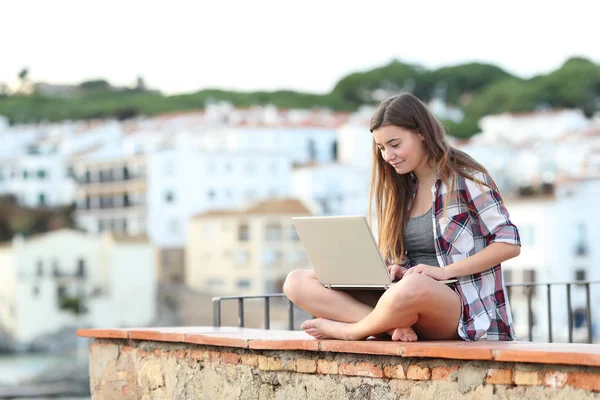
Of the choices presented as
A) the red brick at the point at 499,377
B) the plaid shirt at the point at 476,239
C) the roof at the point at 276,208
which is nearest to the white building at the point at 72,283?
the roof at the point at 276,208

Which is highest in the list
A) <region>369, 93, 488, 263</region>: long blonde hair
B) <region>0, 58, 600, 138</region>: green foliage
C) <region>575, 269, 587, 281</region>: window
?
<region>0, 58, 600, 138</region>: green foliage

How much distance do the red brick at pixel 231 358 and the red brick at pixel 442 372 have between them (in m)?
1.23

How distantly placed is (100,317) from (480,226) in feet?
196

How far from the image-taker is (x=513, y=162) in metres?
69.2

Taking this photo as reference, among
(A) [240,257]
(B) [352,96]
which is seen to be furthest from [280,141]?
(B) [352,96]

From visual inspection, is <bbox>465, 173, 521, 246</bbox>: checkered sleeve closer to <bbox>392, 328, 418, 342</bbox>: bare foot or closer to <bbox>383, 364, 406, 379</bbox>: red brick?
<bbox>392, 328, 418, 342</bbox>: bare foot

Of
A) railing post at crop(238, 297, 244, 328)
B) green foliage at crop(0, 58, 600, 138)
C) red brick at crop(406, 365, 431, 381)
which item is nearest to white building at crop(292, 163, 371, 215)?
green foliage at crop(0, 58, 600, 138)

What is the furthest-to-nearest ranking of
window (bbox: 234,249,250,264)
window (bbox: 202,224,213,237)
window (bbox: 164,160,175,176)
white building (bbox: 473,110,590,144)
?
white building (bbox: 473,110,590,144), window (bbox: 164,160,175,176), window (bbox: 202,224,213,237), window (bbox: 234,249,250,264)

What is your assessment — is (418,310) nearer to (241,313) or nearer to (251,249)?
(241,313)

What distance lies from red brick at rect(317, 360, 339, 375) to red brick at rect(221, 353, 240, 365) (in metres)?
0.57

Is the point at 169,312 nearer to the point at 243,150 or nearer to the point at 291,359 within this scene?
the point at 243,150

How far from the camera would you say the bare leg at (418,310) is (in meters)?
4.13

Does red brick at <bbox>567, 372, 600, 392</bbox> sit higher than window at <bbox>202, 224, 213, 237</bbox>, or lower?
lower

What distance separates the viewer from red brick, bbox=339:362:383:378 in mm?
4211
